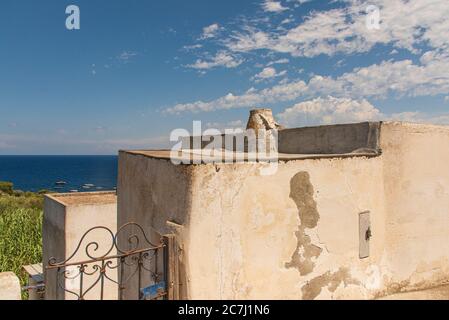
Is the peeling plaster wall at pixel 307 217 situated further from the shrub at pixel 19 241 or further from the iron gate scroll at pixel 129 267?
the shrub at pixel 19 241

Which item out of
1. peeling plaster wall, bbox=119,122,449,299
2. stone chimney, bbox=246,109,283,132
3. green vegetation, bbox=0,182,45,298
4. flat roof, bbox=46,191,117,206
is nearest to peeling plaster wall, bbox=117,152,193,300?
peeling plaster wall, bbox=119,122,449,299

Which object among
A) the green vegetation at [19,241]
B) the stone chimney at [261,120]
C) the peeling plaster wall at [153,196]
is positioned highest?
the stone chimney at [261,120]

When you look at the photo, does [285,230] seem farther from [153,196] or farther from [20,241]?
[20,241]

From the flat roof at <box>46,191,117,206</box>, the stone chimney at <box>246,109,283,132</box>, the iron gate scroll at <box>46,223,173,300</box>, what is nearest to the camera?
the iron gate scroll at <box>46,223,173,300</box>

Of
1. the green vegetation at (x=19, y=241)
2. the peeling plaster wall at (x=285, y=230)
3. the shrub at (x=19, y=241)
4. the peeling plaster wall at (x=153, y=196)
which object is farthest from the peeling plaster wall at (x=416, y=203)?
the shrub at (x=19, y=241)

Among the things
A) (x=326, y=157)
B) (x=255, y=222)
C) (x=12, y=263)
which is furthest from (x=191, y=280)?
(x=12, y=263)

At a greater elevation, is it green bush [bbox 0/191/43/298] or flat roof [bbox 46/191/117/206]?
flat roof [bbox 46/191/117/206]

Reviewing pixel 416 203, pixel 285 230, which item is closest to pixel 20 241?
pixel 285 230

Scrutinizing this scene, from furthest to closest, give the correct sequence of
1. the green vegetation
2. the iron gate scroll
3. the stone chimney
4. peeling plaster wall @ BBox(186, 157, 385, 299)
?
the green vegetation
the stone chimney
peeling plaster wall @ BBox(186, 157, 385, 299)
the iron gate scroll

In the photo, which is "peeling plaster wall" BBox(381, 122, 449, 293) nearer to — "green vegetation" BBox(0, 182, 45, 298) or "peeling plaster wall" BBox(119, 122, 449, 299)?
"peeling plaster wall" BBox(119, 122, 449, 299)

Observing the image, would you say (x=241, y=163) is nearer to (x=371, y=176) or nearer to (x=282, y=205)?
(x=282, y=205)

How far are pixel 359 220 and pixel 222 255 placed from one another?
7.61 feet

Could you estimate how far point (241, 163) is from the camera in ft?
13.4

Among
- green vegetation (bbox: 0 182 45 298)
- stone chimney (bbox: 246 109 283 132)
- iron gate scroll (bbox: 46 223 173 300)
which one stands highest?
stone chimney (bbox: 246 109 283 132)
